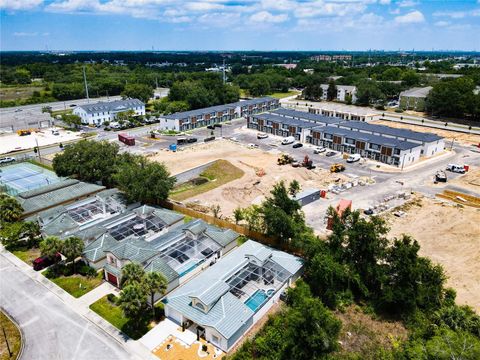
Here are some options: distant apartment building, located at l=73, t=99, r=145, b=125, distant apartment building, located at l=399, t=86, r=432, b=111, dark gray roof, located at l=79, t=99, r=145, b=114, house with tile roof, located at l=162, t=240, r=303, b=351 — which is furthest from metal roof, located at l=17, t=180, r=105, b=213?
distant apartment building, located at l=399, t=86, r=432, b=111

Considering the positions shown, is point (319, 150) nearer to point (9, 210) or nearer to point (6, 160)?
point (9, 210)

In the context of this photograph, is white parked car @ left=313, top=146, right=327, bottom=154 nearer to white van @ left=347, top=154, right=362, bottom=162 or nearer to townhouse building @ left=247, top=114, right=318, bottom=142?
Result: white van @ left=347, top=154, right=362, bottom=162

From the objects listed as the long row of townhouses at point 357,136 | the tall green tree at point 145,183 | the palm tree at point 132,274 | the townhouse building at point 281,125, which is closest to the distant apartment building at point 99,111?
the townhouse building at point 281,125

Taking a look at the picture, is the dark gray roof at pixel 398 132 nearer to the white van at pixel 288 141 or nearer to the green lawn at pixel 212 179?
the white van at pixel 288 141

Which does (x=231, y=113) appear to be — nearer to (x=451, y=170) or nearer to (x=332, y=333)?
(x=451, y=170)

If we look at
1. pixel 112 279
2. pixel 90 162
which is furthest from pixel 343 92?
pixel 112 279

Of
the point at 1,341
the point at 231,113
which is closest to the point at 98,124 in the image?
the point at 231,113
